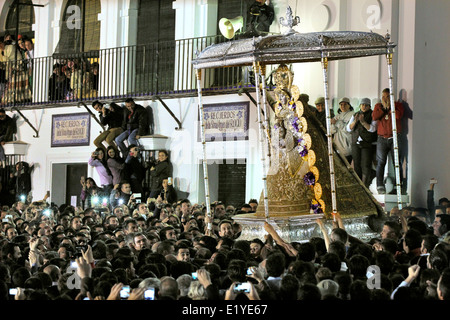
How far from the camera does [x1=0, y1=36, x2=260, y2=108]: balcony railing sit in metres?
23.4

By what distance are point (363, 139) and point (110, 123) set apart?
7732 millimetres

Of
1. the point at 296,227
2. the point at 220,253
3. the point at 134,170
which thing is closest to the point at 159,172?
the point at 134,170

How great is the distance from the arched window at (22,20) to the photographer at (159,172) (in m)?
Answer: 8.31

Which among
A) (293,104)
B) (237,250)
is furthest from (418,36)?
(237,250)

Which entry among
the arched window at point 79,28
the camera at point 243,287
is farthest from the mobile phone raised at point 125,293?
the arched window at point 79,28

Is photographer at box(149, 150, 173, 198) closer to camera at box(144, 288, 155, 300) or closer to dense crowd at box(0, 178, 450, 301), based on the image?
dense crowd at box(0, 178, 450, 301)

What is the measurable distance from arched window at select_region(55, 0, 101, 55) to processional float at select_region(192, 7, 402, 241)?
11618 mm

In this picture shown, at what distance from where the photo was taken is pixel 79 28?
89.9ft

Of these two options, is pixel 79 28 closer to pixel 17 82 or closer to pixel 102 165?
pixel 17 82

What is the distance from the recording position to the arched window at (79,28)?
1064 inches

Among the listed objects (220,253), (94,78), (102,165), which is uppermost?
(94,78)

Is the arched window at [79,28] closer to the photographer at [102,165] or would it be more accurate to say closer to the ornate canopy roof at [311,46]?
the photographer at [102,165]

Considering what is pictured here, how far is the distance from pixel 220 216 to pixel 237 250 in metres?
6.65
